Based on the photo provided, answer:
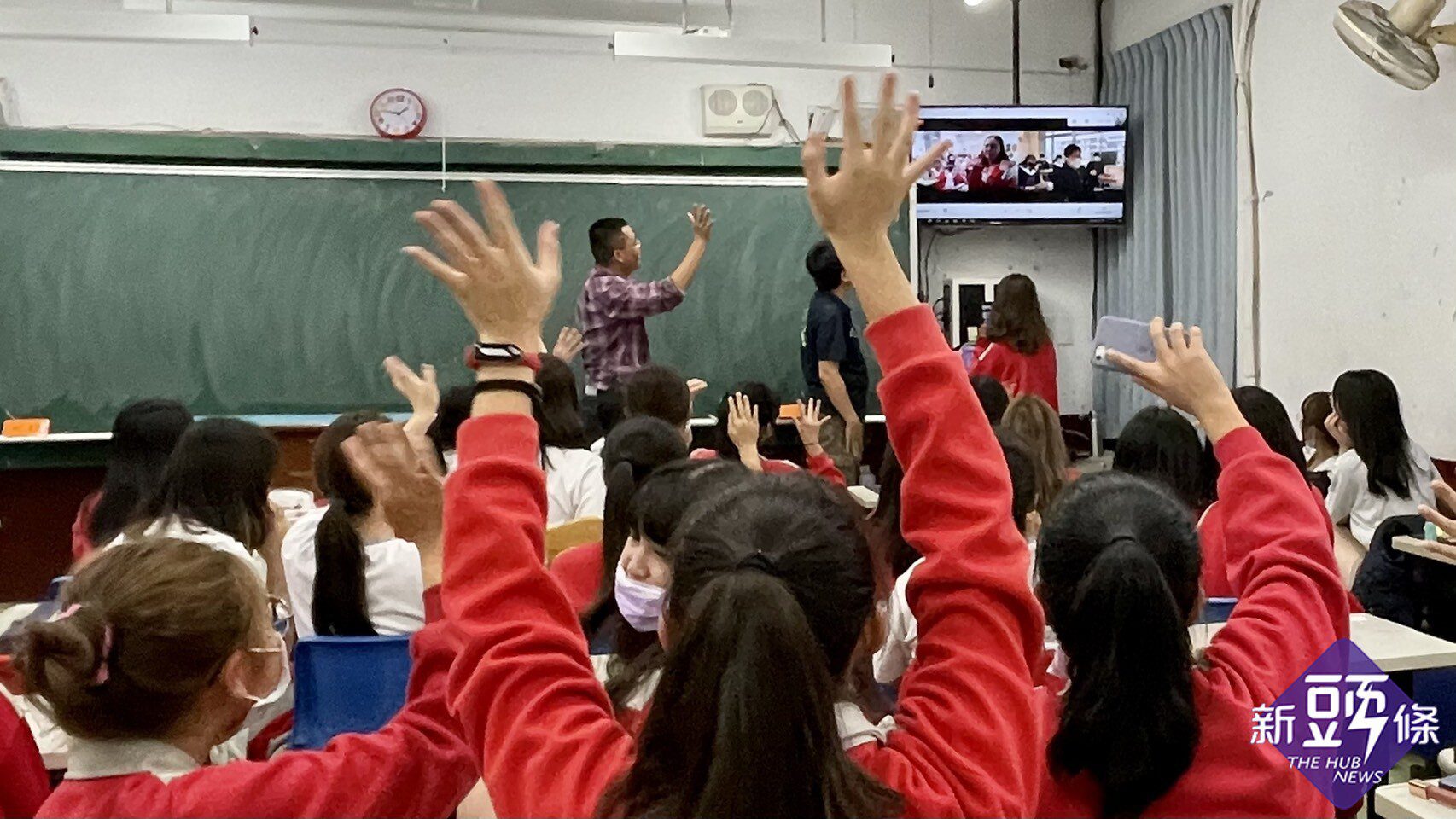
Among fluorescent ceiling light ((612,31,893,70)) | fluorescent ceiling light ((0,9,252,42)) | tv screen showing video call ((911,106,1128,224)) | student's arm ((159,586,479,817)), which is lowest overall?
student's arm ((159,586,479,817))

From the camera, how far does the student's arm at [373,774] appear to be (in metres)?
1.03

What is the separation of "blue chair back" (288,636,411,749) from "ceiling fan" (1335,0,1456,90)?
3893mm

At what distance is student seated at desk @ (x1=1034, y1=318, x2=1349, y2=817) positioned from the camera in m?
1.14

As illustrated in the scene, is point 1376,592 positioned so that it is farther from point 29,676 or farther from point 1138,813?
point 29,676

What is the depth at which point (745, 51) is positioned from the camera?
4820 mm

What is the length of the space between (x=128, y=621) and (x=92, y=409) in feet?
15.2

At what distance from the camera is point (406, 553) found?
212 centimetres

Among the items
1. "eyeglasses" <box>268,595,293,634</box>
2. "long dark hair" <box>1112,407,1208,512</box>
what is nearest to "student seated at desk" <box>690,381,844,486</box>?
"long dark hair" <box>1112,407,1208,512</box>

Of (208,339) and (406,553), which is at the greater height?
(208,339)

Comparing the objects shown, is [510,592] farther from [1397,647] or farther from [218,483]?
[1397,647]

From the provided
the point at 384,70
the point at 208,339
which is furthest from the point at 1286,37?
the point at 208,339

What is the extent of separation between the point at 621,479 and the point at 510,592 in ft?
4.15

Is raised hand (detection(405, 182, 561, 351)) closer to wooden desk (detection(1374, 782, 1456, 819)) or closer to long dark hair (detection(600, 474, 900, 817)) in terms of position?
long dark hair (detection(600, 474, 900, 817))

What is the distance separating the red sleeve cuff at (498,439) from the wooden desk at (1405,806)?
1.45 meters
